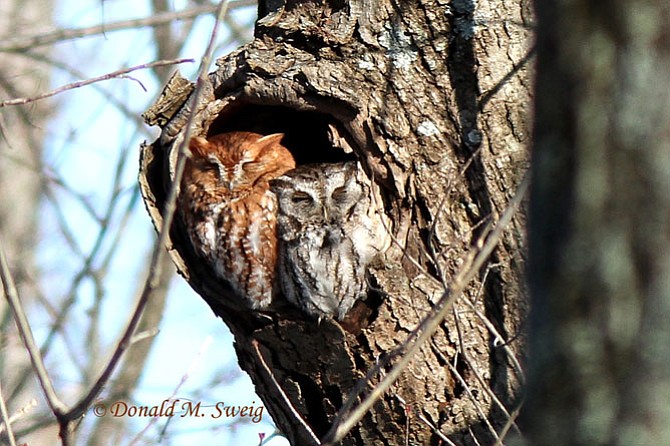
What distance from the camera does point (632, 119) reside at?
47.5 inches

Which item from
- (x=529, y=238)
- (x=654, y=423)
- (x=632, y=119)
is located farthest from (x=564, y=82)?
(x=654, y=423)

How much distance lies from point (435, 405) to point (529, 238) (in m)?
2.22

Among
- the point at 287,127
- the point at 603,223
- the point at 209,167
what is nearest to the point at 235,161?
the point at 209,167

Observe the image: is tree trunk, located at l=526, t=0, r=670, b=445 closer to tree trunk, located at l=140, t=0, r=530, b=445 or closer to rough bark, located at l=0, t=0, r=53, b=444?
tree trunk, located at l=140, t=0, r=530, b=445

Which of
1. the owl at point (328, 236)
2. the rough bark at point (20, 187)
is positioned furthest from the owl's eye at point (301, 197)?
the rough bark at point (20, 187)

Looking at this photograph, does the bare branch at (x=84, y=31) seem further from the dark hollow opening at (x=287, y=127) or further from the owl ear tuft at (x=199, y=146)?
the owl ear tuft at (x=199, y=146)

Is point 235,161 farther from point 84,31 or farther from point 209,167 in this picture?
point 84,31

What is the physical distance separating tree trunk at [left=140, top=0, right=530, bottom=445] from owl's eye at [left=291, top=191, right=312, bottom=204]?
528 mm

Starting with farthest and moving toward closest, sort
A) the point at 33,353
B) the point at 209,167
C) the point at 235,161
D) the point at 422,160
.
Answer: the point at 209,167 < the point at 235,161 < the point at 422,160 < the point at 33,353

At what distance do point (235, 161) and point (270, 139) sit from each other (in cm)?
26

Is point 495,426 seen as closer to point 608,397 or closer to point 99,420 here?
point 608,397

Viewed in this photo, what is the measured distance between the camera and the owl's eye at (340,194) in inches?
149

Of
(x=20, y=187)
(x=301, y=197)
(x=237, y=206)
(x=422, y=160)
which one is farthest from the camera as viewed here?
(x=20, y=187)

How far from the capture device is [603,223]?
1.21 metres
